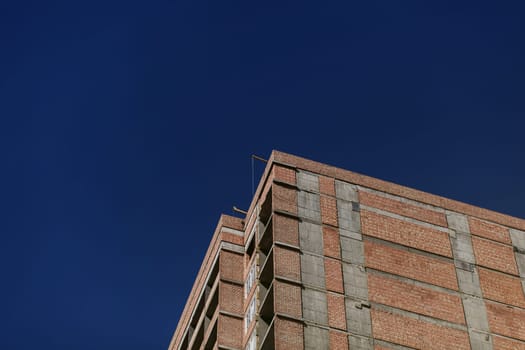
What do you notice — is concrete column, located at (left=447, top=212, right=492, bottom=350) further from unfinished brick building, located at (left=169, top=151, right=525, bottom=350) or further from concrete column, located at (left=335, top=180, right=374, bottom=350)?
concrete column, located at (left=335, top=180, right=374, bottom=350)

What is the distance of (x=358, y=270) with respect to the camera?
57.4 m

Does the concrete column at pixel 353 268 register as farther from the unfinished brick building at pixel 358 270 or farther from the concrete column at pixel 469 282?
the concrete column at pixel 469 282

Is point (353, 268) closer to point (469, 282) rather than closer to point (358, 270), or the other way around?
point (358, 270)

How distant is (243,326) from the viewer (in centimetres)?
6025

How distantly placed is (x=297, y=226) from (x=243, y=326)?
5861 mm

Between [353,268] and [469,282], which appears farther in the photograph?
[469,282]

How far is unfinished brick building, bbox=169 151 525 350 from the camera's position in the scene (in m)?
54.9

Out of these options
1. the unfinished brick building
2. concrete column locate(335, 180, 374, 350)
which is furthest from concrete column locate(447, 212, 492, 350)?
concrete column locate(335, 180, 374, 350)

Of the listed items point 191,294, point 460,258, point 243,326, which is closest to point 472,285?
Answer: point 460,258

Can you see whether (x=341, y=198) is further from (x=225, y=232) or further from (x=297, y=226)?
(x=225, y=232)

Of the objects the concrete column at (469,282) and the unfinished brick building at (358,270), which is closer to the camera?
the unfinished brick building at (358,270)

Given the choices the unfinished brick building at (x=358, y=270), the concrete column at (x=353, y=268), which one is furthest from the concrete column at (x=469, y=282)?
the concrete column at (x=353, y=268)

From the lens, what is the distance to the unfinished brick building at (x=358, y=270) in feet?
180

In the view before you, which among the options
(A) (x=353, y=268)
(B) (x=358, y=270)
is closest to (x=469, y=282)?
(B) (x=358, y=270)
